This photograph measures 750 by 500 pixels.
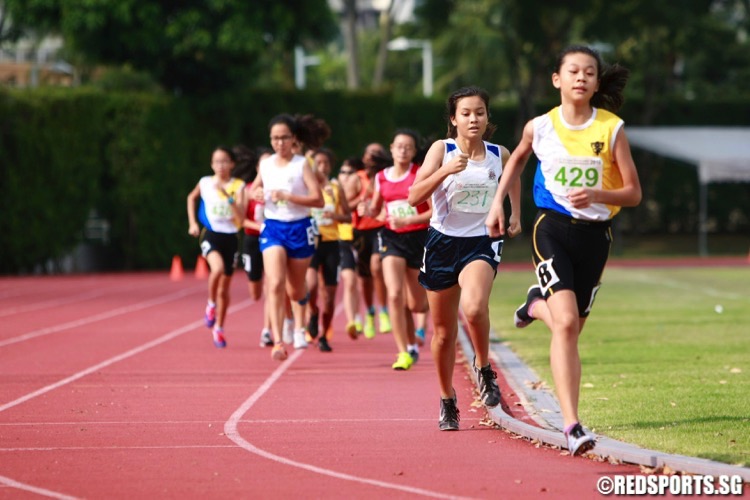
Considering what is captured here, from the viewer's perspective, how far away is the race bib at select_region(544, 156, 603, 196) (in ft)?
26.1

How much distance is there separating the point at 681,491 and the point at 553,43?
4001 centimetres

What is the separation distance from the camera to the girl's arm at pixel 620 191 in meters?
7.55

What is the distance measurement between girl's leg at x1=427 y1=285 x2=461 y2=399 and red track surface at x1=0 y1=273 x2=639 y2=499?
0.34 metres

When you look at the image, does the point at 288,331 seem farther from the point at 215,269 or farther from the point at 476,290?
the point at 476,290

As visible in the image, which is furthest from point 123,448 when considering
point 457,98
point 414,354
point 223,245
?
point 223,245

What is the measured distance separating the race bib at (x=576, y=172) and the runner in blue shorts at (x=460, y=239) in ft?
3.32

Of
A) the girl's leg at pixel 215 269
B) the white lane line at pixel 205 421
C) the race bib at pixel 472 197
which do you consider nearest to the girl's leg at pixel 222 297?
the girl's leg at pixel 215 269

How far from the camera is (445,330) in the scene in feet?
30.5

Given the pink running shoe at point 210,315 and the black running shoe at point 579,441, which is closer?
the black running shoe at point 579,441

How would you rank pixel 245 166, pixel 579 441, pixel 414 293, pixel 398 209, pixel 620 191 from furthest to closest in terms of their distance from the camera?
pixel 245 166 < pixel 398 209 < pixel 414 293 < pixel 620 191 < pixel 579 441

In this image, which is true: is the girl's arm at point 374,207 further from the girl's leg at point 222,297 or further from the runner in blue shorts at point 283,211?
the girl's leg at point 222,297

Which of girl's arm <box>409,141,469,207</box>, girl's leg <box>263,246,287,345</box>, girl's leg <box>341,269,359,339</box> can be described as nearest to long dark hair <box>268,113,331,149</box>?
girl's leg <box>263,246,287,345</box>

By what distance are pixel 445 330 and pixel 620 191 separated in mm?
1903

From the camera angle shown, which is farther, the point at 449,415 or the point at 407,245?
the point at 407,245
